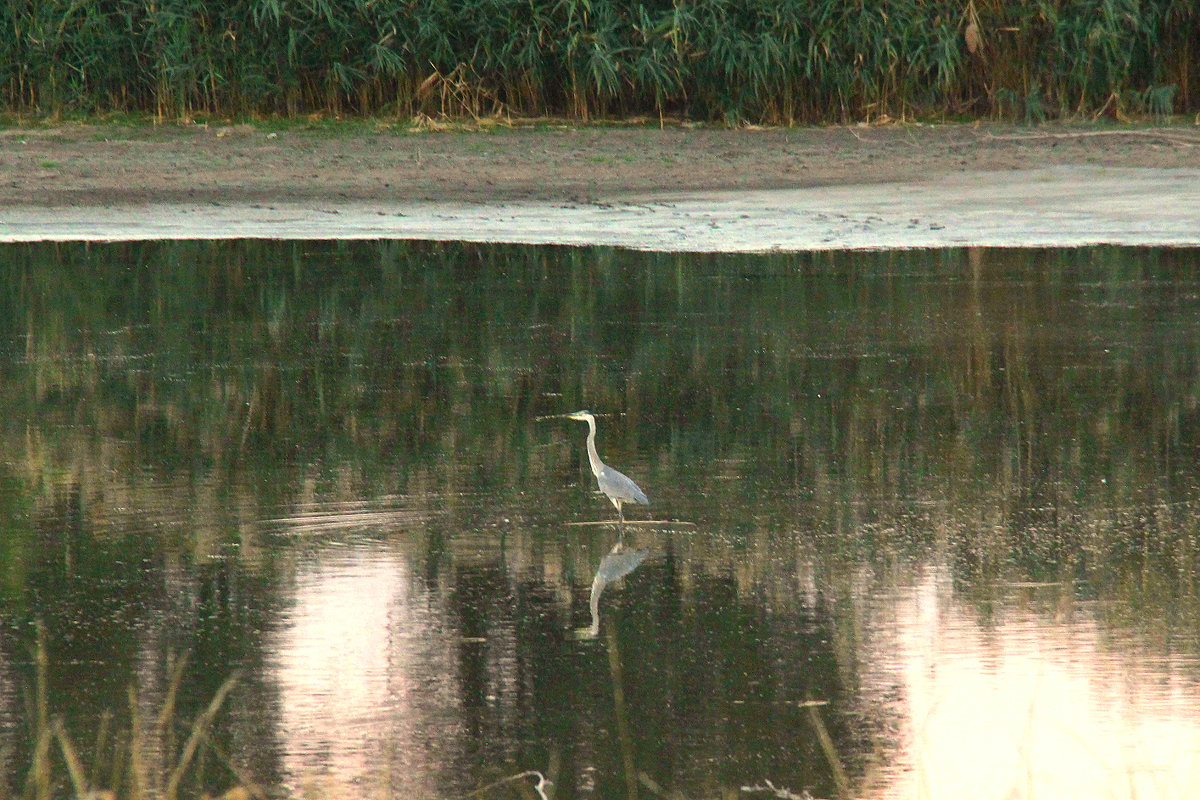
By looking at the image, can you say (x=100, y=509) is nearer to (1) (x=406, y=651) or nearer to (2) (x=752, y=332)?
(1) (x=406, y=651)

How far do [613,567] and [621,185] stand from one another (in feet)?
34.8

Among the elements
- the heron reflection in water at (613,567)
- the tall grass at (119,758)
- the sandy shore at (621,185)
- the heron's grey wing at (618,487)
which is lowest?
the heron reflection in water at (613,567)

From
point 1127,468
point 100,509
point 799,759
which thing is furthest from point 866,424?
point 799,759

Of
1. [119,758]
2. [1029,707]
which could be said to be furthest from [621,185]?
[119,758]

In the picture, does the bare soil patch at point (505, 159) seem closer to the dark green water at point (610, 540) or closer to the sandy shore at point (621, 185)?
the sandy shore at point (621, 185)

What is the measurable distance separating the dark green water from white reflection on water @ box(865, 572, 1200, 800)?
0.05ft

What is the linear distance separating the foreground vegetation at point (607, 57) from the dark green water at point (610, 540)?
852cm

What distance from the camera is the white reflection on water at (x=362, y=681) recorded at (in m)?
4.59

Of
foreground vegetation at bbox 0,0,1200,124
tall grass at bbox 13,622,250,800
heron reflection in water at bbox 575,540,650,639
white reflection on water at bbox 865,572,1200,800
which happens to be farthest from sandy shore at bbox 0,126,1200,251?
tall grass at bbox 13,622,250,800

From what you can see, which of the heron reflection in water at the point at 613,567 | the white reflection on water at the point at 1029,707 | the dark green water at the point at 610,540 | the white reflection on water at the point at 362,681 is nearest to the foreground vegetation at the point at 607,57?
the dark green water at the point at 610,540

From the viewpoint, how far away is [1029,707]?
4930mm

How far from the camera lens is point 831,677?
520cm

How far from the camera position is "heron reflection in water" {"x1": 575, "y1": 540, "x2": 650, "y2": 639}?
5.86 metres

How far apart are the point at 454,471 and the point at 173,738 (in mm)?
2795
